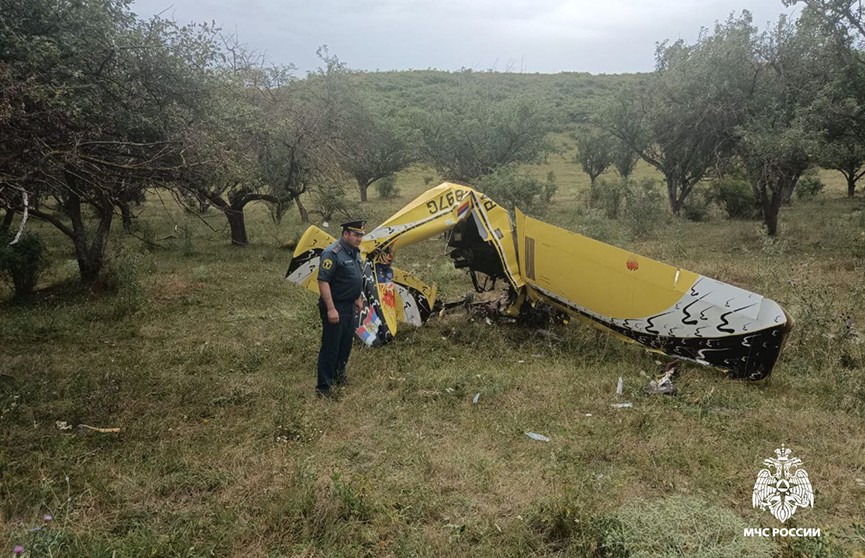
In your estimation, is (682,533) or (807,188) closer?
(682,533)

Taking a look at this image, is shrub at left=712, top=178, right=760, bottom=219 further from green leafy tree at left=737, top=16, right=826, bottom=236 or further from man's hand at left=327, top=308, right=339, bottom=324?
man's hand at left=327, top=308, right=339, bottom=324

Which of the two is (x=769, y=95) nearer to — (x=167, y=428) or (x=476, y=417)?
(x=476, y=417)

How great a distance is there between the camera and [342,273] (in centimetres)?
567

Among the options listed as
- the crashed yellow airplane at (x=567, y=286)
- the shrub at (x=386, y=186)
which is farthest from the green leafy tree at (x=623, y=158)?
the crashed yellow airplane at (x=567, y=286)

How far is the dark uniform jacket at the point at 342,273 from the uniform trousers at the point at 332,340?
92 mm

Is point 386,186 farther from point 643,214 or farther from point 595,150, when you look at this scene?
point 643,214

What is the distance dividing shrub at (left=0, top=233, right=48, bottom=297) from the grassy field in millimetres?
392

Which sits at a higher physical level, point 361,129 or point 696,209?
point 361,129

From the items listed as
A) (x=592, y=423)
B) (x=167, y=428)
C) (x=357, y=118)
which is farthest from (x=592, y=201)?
(x=167, y=428)

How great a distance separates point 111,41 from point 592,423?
24.0ft

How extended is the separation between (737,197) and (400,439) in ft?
68.4

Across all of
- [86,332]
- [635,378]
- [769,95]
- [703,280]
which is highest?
[769,95]

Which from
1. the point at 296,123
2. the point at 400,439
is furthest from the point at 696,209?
the point at 400,439

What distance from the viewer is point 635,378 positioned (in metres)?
6.14
